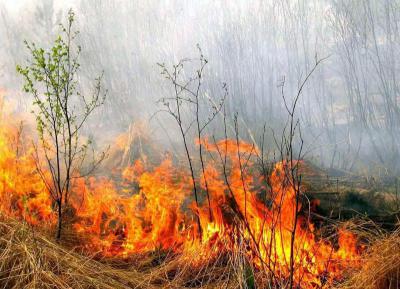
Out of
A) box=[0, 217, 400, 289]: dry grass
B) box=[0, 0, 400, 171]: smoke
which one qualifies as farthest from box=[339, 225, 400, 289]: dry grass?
box=[0, 0, 400, 171]: smoke

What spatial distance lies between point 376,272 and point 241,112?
31.9 ft

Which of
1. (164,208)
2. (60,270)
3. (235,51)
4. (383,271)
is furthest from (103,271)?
(235,51)

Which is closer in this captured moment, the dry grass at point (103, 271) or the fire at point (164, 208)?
the dry grass at point (103, 271)

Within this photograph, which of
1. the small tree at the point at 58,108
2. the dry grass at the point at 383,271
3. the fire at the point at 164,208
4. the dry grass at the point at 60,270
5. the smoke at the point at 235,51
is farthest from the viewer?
the smoke at the point at 235,51

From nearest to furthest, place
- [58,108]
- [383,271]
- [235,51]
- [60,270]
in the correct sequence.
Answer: [383,271], [60,270], [58,108], [235,51]

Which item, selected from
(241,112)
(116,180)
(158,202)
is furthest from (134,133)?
(241,112)

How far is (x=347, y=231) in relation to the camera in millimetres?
3980

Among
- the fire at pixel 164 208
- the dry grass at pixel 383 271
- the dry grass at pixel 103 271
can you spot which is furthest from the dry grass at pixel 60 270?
the dry grass at pixel 383 271

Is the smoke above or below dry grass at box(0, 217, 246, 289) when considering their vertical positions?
above

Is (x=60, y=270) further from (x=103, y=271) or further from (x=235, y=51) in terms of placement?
(x=235, y=51)

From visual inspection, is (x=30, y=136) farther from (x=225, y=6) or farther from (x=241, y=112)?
(x=225, y=6)

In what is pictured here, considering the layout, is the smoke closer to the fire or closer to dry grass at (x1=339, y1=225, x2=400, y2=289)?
the fire

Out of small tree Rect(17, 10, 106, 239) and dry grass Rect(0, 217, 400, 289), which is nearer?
dry grass Rect(0, 217, 400, 289)

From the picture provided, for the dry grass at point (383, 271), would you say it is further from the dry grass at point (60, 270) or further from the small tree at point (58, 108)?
the small tree at point (58, 108)
